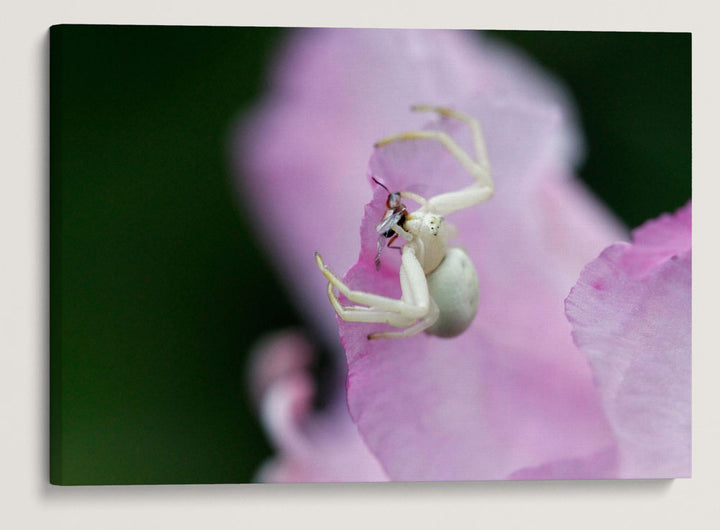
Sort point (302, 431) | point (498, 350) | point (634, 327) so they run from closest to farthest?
point (634, 327), point (498, 350), point (302, 431)

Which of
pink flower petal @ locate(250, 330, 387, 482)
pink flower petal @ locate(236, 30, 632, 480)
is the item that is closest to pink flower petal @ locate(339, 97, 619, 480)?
pink flower petal @ locate(236, 30, 632, 480)

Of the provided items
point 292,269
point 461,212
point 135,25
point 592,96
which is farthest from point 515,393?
point 135,25

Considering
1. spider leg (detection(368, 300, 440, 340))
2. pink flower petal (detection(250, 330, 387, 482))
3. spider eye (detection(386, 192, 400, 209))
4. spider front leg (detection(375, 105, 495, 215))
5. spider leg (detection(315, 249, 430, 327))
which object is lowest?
pink flower petal (detection(250, 330, 387, 482))

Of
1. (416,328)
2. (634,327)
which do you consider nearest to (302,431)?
(416,328)

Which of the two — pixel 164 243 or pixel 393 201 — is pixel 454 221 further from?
pixel 164 243

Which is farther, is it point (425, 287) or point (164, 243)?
point (164, 243)

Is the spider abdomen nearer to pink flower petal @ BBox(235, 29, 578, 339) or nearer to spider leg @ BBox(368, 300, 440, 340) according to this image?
spider leg @ BBox(368, 300, 440, 340)

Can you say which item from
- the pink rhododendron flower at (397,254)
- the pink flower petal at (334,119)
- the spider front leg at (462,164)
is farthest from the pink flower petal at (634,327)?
the pink flower petal at (334,119)

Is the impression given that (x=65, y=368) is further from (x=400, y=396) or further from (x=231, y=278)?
(x=400, y=396)
